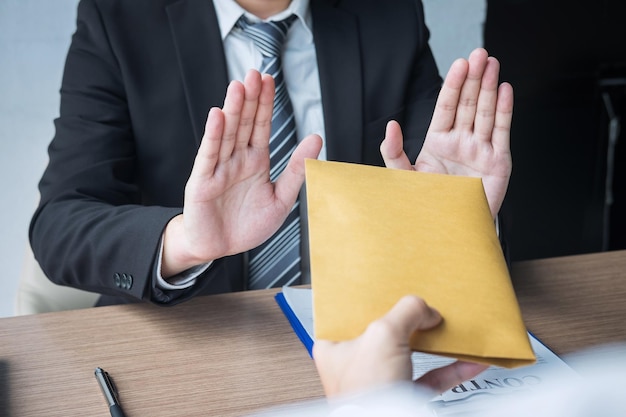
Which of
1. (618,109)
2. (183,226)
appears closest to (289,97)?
(183,226)

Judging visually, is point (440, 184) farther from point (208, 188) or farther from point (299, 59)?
point (299, 59)

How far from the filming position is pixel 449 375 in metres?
0.65

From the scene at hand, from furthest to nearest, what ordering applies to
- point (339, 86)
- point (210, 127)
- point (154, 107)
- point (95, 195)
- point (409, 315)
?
1. point (339, 86)
2. point (154, 107)
3. point (95, 195)
4. point (210, 127)
5. point (409, 315)

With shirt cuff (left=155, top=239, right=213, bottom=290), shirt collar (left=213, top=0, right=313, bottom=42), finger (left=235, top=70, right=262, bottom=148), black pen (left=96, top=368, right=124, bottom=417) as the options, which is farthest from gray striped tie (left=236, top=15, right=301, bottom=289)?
black pen (left=96, top=368, right=124, bottom=417)

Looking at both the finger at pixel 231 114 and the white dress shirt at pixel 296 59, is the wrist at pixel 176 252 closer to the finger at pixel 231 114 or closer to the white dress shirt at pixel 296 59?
the finger at pixel 231 114

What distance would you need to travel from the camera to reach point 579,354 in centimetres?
81

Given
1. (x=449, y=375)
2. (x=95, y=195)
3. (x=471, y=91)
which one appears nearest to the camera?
(x=449, y=375)

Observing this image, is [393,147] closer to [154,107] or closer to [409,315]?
[409,315]

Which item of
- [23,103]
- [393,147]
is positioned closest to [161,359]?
[393,147]

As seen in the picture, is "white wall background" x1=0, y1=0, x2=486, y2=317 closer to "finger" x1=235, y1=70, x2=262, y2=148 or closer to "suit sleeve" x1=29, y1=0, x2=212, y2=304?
"suit sleeve" x1=29, y1=0, x2=212, y2=304

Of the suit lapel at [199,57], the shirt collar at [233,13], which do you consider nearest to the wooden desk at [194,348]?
the suit lapel at [199,57]

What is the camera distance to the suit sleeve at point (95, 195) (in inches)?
38.5

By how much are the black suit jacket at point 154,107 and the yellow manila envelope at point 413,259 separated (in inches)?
15.0

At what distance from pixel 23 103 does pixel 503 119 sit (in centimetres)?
156
